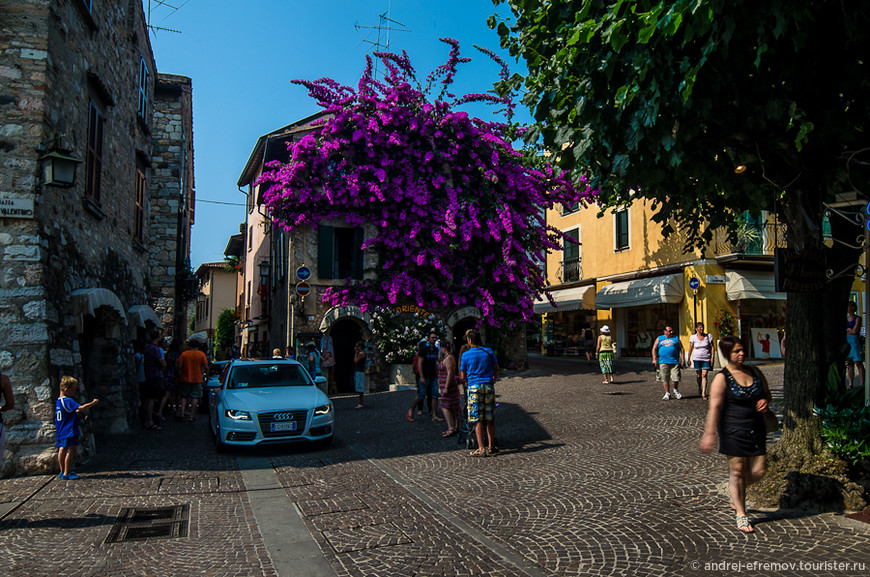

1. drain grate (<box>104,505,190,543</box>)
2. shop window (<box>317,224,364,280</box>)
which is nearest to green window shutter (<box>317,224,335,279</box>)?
shop window (<box>317,224,364,280</box>)

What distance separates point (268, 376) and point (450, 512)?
19.1ft

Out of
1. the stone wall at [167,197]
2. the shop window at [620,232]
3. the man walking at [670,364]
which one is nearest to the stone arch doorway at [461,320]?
the shop window at [620,232]

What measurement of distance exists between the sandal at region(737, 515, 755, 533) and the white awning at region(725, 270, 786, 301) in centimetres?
1768

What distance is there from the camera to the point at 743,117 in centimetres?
623

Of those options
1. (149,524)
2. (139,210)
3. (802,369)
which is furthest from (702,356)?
(139,210)

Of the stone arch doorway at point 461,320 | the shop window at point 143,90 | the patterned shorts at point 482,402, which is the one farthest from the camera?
the stone arch doorway at point 461,320

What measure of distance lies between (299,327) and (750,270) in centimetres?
1564

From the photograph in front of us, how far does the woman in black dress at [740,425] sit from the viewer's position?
5.17 metres

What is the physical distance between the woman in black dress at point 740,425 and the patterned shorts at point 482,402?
375 centimetres

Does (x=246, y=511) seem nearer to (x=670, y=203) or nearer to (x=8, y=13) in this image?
(x=670, y=203)

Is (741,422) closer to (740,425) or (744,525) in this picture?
(740,425)

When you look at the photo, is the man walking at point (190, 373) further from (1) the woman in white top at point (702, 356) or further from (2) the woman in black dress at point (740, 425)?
(2) the woman in black dress at point (740, 425)

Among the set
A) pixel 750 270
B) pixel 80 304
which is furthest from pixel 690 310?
pixel 80 304

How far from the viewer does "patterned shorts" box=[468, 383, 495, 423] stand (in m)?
8.70
